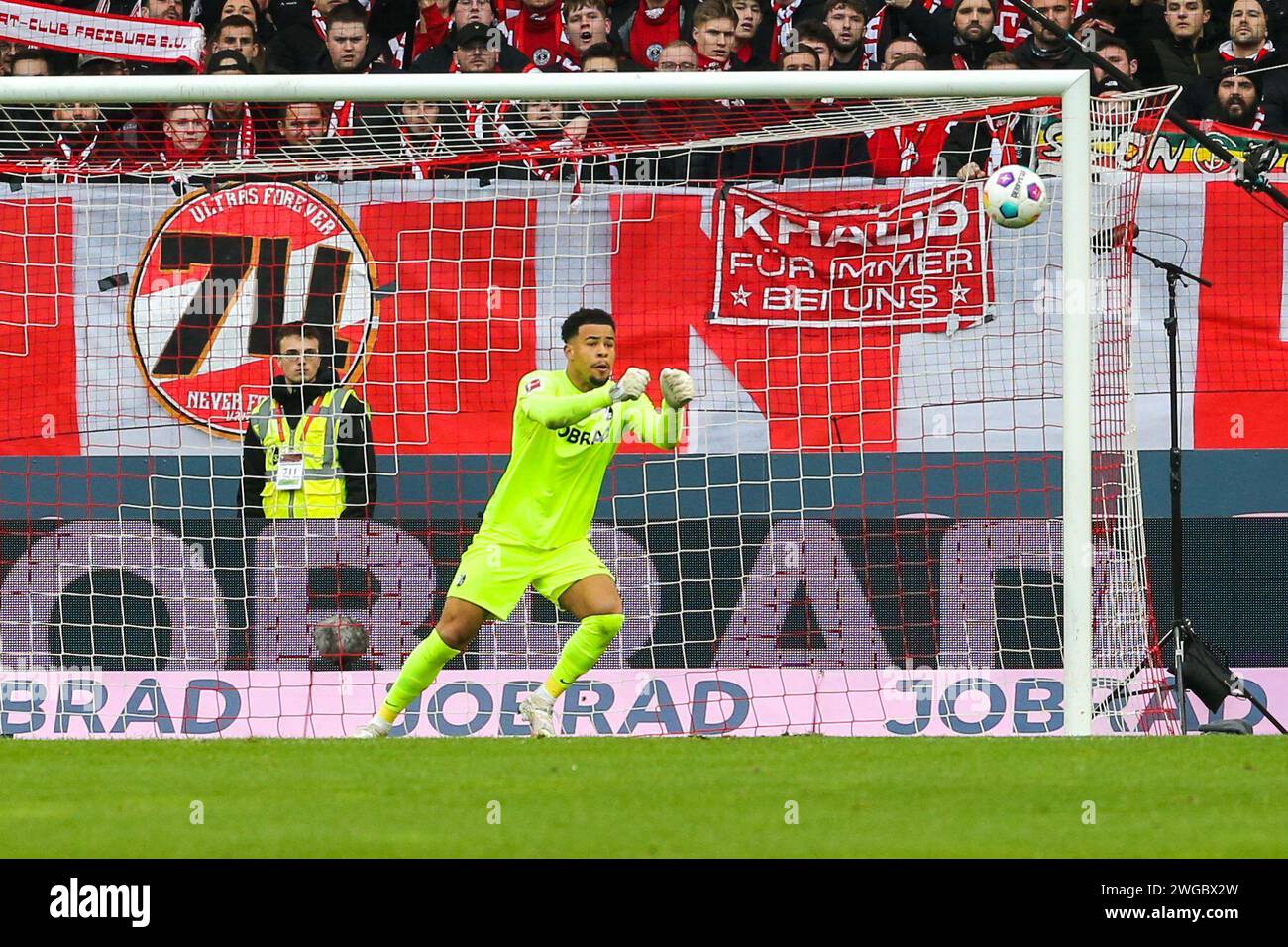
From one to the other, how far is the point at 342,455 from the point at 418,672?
2.08m

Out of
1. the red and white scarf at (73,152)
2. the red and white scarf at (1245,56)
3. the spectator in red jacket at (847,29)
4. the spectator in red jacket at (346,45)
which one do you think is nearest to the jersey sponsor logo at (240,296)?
the red and white scarf at (73,152)

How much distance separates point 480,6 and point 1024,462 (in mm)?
4877

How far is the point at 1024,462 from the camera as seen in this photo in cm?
1077

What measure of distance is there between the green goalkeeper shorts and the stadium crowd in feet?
Result: 7.83

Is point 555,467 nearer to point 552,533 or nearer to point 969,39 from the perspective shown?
point 552,533

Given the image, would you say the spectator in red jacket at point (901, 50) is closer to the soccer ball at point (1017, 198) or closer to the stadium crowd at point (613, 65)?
the stadium crowd at point (613, 65)

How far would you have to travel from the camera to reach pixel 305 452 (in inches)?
419

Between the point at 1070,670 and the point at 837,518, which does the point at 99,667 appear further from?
the point at 1070,670

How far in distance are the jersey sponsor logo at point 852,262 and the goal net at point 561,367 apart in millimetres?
18

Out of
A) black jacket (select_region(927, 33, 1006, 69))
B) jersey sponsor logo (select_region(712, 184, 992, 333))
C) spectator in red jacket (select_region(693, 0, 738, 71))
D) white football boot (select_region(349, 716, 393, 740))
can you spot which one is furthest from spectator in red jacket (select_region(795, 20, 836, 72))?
white football boot (select_region(349, 716, 393, 740))

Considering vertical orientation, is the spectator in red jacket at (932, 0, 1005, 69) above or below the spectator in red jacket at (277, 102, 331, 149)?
above

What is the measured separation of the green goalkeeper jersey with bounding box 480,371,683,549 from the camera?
9.05m

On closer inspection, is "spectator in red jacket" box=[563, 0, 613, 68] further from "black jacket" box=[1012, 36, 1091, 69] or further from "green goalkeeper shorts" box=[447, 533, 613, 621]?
"green goalkeeper shorts" box=[447, 533, 613, 621]

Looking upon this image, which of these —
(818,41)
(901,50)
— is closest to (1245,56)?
(901,50)
